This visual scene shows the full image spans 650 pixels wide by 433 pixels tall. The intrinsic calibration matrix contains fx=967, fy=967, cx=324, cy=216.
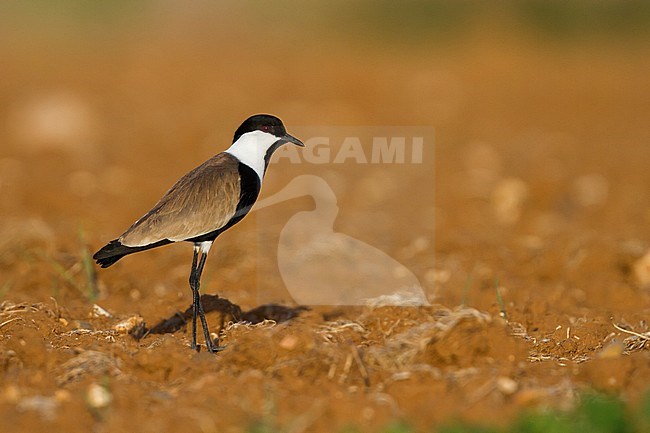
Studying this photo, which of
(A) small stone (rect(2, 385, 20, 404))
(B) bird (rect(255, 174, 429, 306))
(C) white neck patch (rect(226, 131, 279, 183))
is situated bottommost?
(B) bird (rect(255, 174, 429, 306))

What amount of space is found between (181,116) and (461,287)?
366 inches

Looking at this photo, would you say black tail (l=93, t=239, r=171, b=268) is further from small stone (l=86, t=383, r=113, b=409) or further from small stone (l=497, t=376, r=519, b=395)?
small stone (l=497, t=376, r=519, b=395)

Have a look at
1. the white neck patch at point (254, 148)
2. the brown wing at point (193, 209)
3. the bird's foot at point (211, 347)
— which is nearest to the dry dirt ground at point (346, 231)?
the bird's foot at point (211, 347)

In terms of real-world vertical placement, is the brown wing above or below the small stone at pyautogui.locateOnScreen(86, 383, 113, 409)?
above

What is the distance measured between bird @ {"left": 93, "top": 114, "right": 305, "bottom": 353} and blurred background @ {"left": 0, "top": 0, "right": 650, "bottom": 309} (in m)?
1.27

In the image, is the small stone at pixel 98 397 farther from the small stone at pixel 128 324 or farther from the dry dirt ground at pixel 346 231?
the small stone at pixel 128 324

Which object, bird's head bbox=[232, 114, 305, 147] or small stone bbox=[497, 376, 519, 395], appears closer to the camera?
small stone bbox=[497, 376, 519, 395]

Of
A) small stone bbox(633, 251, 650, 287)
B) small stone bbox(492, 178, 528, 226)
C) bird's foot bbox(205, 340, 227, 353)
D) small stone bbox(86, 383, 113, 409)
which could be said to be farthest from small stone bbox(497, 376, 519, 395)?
small stone bbox(492, 178, 528, 226)

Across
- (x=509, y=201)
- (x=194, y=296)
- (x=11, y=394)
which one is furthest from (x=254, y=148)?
(x=509, y=201)

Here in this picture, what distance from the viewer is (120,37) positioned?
79.3 ft

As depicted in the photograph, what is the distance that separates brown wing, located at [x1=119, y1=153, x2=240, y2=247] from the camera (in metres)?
5.06

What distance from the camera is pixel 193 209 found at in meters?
5.13

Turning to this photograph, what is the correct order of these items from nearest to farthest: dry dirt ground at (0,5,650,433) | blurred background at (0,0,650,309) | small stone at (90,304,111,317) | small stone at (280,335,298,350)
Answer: dry dirt ground at (0,5,650,433)
small stone at (280,335,298,350)
small stone at (90,304,111,317)
blurred background at (0,0,650,309)

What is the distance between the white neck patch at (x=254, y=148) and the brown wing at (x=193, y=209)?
0.12 m
